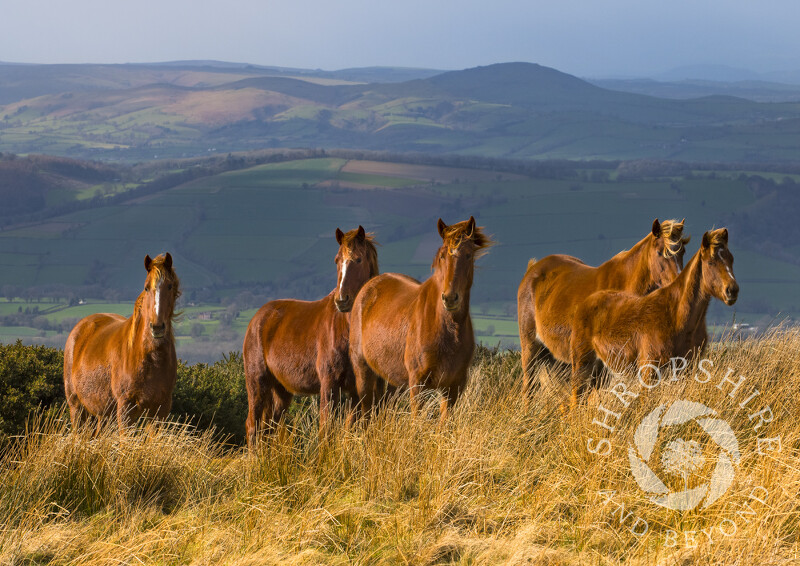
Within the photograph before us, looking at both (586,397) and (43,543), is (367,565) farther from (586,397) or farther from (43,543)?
(586,397)

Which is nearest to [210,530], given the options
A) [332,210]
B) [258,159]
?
[332,210]

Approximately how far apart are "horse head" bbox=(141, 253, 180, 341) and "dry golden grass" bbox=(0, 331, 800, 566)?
31.9 inches

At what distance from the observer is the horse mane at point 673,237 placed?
7.79 metres

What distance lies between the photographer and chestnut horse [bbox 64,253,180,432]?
7062mm

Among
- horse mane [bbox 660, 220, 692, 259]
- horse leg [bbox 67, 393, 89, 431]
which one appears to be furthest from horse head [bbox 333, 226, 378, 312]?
horse leg [bbox 67, 393, 89, 431]

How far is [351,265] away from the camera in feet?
25.5

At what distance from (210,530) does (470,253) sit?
2554 millimetres

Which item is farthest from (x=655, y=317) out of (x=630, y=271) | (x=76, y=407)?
(x=76, y=407)

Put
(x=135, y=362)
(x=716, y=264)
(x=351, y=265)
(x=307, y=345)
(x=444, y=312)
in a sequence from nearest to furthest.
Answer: (x=716, y=264) → (x=444, y=312) → (x=135, y=362) → (x=351, y=265) → (x=307, y=345)

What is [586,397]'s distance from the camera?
23.6 ft

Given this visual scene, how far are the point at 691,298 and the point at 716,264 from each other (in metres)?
0.31

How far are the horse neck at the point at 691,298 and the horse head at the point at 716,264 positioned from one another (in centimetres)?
6

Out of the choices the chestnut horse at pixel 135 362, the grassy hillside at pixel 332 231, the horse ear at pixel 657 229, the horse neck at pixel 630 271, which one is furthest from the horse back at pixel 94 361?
the grassy hillside at pixel 332 231

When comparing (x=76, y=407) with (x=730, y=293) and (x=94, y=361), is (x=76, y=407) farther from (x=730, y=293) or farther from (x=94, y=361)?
(x=730, y=293)
